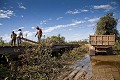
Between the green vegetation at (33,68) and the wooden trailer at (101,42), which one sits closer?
the green vegetation at (33,68)

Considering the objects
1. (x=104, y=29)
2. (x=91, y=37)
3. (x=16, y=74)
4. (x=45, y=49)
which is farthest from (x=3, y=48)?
(x=104, y=29)

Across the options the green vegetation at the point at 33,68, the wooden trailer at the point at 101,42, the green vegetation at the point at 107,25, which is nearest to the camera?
the green vegetation at the point at 33,68

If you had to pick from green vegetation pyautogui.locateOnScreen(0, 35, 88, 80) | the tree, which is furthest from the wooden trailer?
the tree

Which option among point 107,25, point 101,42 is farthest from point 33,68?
point 107,25

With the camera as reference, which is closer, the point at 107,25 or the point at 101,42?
the point at 101,42

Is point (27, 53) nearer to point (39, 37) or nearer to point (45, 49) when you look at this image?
point (45, 49)

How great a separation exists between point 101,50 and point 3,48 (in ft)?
46.3

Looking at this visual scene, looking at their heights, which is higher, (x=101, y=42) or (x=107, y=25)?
(x=107, y=25)

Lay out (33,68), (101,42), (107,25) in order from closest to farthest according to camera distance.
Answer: (33,68) < (101,42) < (107,25)

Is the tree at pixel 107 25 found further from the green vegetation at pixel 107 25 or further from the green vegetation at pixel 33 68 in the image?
the green vegetation at pixel 33 68

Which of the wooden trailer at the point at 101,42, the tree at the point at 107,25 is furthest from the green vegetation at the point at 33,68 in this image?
the tree at the point at 107,25

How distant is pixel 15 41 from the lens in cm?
2047

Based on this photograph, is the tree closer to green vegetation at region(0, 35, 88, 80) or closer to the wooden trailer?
the wooden trailer

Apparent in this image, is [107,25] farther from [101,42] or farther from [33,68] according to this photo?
[33,68]
